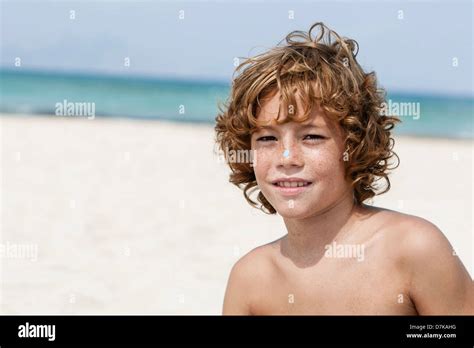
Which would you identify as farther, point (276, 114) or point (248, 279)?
point (248, 279)

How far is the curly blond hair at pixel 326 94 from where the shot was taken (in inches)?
117

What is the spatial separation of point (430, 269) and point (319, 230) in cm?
48

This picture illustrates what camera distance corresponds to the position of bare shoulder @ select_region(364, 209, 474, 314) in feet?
9.29

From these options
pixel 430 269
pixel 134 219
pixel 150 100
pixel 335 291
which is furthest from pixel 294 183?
pixel 150 100

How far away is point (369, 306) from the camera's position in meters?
2.96

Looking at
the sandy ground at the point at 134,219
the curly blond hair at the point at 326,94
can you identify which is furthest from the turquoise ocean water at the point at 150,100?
the curly blond hair at the point at 326,94

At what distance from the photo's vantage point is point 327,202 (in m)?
2.99

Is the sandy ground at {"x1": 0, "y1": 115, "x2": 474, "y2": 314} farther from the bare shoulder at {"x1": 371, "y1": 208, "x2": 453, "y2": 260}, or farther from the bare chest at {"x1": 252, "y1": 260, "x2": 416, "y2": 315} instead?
the bare shoulder at {"x1": 371, "y1": 208, "x2": 453, "y2": 260}

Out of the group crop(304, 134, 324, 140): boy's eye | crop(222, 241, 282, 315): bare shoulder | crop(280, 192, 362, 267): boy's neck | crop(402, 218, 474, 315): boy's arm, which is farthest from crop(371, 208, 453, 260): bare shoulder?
crop(222, 241, 282, 315): bare shoulder

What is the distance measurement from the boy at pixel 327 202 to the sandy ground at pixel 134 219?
9.03 ft

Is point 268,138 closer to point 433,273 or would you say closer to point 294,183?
point 294,183

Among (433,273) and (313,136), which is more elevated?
(313,136)
